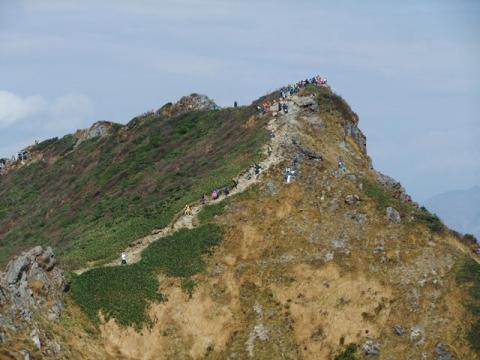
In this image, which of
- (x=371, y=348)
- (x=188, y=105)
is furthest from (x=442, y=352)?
(x=188, y=105)

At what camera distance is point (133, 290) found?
72.4m

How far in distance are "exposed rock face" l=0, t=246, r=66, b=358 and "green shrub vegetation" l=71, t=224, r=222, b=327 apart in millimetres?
2564

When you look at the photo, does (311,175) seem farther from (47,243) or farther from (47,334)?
(47,243)

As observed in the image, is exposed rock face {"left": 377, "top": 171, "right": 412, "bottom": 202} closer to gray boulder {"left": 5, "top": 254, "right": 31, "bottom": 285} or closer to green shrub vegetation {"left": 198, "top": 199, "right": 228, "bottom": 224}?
green shrub vegetation {"left": 198, "top": 199, "right": 228, "bottom": 224}

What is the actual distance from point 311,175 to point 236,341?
74.4ft

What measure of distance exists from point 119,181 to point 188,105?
28622 mm

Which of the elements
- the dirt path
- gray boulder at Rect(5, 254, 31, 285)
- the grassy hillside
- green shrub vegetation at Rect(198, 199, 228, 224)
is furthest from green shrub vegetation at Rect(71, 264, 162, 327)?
green shrub vegetation at Rect(198, 199, 228, 224)

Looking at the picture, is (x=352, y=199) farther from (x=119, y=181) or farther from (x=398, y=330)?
(x=119, y=181)

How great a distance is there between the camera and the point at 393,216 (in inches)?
3182

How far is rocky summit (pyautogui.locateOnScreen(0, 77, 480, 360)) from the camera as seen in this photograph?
68562 millimetres

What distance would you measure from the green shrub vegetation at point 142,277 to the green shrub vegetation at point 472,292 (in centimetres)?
2479

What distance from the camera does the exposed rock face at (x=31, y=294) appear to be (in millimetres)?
62312

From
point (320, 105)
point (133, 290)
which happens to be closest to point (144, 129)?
point (320, 105)

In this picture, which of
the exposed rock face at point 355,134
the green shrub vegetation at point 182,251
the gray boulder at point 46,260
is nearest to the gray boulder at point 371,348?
the green shrub vegetation at point 182,251
